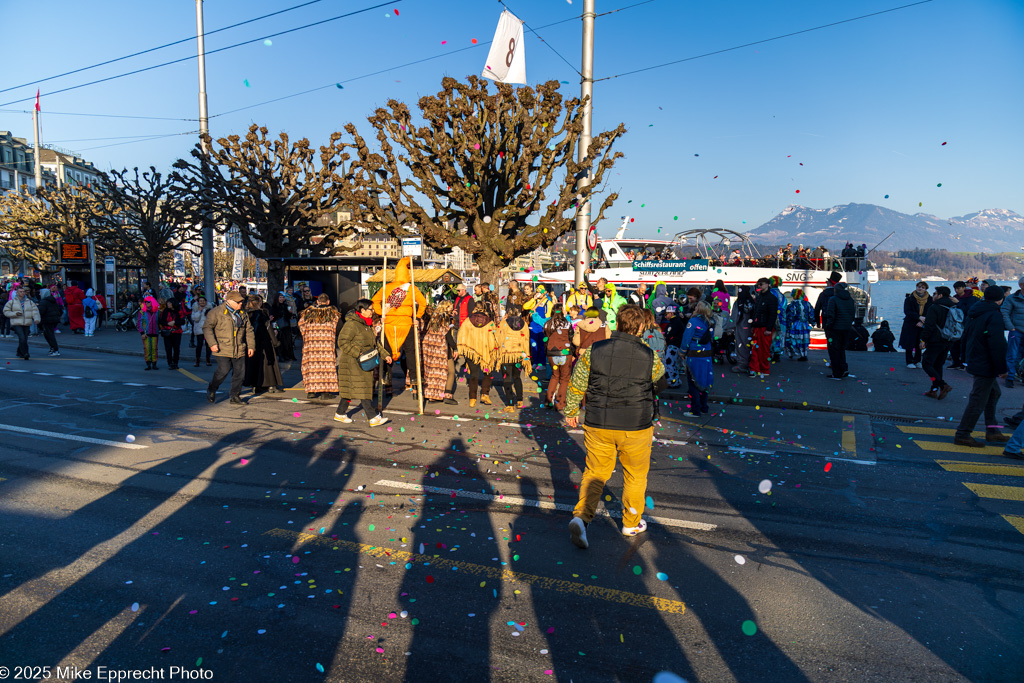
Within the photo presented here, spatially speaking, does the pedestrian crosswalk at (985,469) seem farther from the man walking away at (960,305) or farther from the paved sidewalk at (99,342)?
the paved sidewalk at (99,342)

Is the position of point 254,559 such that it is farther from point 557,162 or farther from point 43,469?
point 557,162

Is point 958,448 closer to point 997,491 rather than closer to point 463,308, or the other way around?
point 997,491

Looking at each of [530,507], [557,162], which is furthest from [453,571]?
[557,162]

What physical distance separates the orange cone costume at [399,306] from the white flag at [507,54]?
382cm

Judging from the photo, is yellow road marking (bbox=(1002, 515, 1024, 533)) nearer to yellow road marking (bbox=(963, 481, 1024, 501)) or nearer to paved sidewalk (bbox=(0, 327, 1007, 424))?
yellow road marking (bbox=(963, 481, 1024, 501))

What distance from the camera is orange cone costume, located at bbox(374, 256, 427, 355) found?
9977mm

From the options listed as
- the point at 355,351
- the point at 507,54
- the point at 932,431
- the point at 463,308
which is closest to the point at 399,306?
the point at 463,308

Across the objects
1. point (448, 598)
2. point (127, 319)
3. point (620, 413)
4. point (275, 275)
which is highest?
point (275, 275)

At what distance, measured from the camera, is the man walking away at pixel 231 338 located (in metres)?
9.74

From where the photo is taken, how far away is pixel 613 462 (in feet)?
15.9

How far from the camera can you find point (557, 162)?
14.1 metres

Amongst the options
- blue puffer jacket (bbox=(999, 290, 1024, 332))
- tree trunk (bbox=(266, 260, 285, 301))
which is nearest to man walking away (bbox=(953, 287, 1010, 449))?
blue puffer jacket (bbox=(999, 290, 1024, 332))

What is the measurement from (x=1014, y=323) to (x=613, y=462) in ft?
31.9

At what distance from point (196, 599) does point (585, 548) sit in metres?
2.65
